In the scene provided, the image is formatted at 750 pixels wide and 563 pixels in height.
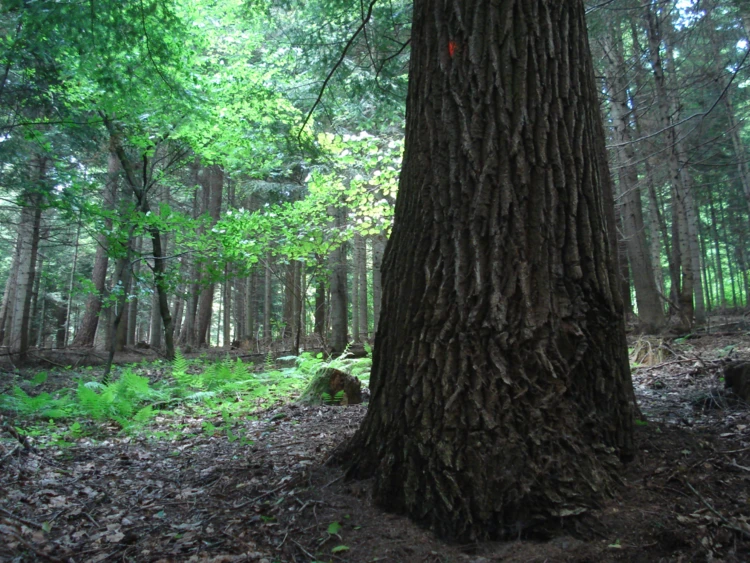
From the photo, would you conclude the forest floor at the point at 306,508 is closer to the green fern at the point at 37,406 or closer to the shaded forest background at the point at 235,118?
the green fern at the point at 37,406

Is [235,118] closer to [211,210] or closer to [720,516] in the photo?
[211,210]

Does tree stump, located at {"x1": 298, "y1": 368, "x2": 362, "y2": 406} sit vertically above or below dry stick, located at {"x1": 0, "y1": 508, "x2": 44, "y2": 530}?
above

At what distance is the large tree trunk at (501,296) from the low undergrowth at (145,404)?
2.78m

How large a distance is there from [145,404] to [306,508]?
16.4 ft

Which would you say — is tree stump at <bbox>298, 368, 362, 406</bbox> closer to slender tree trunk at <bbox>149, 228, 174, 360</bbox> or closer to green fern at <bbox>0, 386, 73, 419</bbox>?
green fern at <bbox>0, 386, 73, 419</bbox>

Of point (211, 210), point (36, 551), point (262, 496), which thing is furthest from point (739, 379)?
point (211, 210)

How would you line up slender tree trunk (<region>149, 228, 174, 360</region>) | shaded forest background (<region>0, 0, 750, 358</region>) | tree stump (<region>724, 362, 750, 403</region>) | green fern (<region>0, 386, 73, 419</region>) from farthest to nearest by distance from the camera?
slender tree trunk (<region>149, 228, 174, 360</region>), green fern (<region>0, 386, 73, 419</region>), shaded forest background (<region>0, 0, 750, 358</region>), tree stump (<region>724, 362, 750, 403</region>)

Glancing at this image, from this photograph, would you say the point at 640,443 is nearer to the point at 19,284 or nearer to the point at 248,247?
the point at 248,247

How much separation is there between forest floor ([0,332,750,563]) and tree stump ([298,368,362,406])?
5.85 feet

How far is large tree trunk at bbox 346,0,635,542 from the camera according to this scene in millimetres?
2334

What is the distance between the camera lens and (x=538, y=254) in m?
2.49

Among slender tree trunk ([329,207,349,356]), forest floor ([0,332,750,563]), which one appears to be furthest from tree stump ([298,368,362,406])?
slender tree trunk ([329,207,349,356])

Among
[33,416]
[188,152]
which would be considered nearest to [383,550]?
[33,416]

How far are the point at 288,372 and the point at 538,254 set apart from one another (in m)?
6.97
